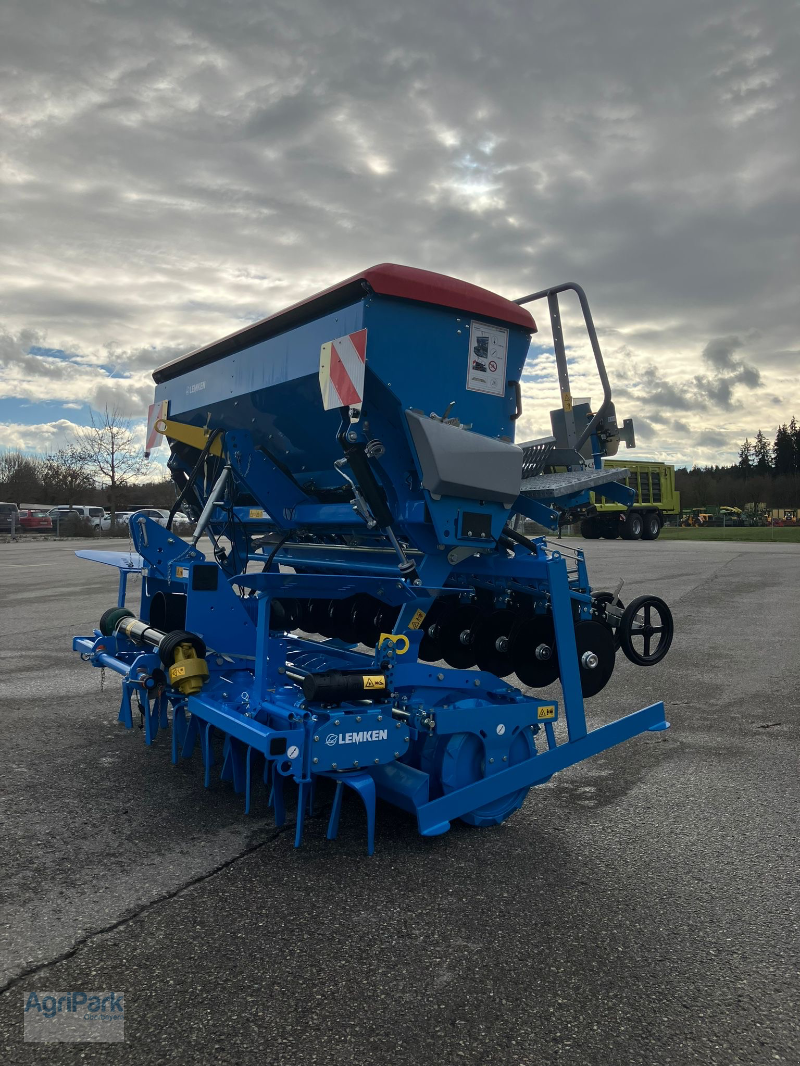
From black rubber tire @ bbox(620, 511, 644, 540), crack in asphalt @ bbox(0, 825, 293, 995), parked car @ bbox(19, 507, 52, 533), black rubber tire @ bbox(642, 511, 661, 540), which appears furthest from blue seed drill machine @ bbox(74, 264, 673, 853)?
parked car @ bbox(19, 507, 52, 533)

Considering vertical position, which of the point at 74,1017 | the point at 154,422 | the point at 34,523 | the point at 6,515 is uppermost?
the point at 154,422

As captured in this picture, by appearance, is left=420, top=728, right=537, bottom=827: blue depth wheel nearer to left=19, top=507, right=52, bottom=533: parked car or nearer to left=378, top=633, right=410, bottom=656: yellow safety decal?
left=378, top=633, right=410, bottom=656: yellow safety decal

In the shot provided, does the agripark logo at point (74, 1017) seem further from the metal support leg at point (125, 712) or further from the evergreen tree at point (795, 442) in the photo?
the evergreen tree at point (795, 442)

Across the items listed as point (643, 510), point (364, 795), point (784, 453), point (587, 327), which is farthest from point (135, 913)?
point (784, 453)

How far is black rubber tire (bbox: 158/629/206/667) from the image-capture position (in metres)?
3.83

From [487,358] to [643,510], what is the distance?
2943 centimetres

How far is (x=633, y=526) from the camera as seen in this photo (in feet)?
103

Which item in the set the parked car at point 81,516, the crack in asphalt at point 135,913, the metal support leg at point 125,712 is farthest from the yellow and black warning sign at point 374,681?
the parked car at point 81,516

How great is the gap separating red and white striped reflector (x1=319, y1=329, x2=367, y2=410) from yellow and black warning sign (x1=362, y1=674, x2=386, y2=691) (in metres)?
1.12

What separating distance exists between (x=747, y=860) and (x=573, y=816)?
0.78 metres

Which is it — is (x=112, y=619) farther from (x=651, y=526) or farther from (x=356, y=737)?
(x=651, y=526)

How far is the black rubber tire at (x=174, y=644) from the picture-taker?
3826 millimetres

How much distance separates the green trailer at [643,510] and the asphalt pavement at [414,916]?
88.7 ft

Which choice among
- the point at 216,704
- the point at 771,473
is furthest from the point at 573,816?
the point at 771,473
